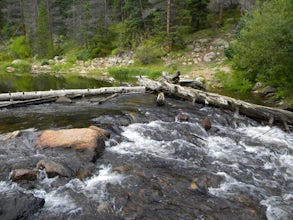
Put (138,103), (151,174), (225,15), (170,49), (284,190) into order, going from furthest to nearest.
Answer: (225,15) < (170,49) < (138,103) < (151,174) < (284,190)

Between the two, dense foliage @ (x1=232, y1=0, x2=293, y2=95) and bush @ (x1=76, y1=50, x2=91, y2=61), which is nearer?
dense foliage @ (x1=232, y1=0, x2=293, y2=95)

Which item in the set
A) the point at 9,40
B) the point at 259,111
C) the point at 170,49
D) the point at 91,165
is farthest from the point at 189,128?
the point at 9,40

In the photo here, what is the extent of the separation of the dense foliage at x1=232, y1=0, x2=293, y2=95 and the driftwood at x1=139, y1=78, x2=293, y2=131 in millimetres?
3824

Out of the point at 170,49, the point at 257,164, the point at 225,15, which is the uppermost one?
the point at 225,15

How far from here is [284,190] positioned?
19.0ft

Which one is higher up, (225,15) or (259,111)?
(225,15)

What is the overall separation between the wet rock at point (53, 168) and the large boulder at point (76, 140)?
0.89 metres

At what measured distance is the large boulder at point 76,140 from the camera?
715cm

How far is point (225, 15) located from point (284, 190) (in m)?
31.5

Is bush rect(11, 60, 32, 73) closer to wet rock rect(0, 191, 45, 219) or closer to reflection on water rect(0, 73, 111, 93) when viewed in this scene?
reflection on water rect(0, 73, 111, 93)

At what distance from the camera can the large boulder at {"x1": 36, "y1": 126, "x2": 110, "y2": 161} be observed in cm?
715

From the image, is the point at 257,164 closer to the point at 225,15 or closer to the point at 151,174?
the point at 151,174

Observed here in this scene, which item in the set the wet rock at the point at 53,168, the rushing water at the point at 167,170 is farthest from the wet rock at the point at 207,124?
the wet rock at the point at 53,168

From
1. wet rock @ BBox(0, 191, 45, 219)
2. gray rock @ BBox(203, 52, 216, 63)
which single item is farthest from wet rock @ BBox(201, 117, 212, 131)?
gray rock @ BBox(203, 52, 216, 63)
